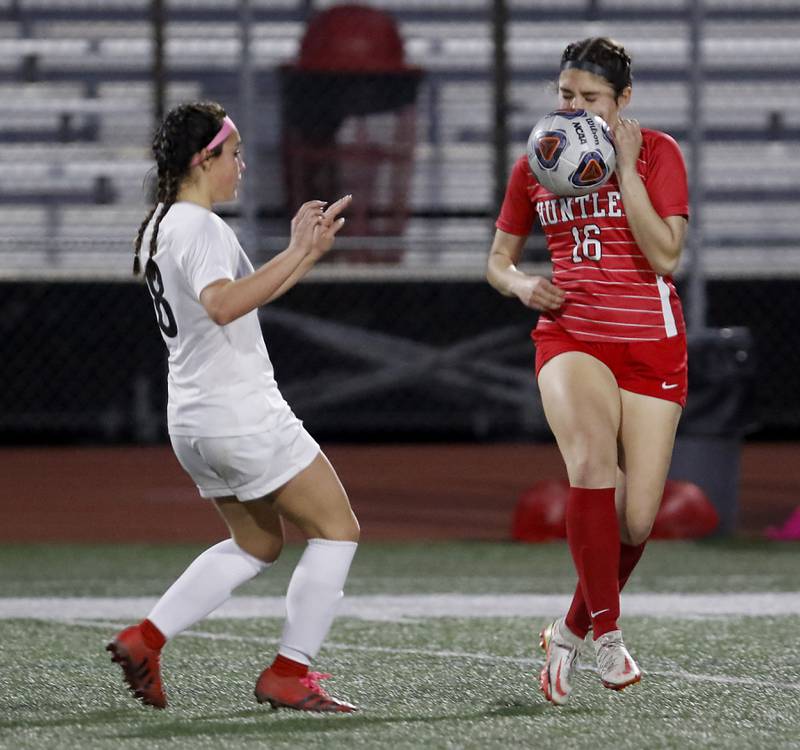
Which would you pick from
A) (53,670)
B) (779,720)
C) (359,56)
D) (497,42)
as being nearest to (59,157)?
(359,56)

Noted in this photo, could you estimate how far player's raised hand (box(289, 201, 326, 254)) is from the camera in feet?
13.2

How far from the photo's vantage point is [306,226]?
4.05 metres

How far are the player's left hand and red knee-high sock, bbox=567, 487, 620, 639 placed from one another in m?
0.86

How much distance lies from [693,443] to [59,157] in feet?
20.8

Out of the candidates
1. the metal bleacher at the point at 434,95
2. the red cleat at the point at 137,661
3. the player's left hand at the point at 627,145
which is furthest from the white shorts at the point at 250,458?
the metal bleacher at the point at 434,95

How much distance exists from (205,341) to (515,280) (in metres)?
1.05

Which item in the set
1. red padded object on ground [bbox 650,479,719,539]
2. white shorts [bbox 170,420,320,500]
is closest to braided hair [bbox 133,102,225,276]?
white shorts [bbox 170,420,320,500]

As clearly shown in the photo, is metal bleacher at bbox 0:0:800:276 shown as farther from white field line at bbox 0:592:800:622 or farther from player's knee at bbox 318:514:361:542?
player's knee at bbox 318:514:361:542

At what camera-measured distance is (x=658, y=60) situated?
1428 centimetres

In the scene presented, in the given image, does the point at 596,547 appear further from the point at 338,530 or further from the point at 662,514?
the point at 662,514

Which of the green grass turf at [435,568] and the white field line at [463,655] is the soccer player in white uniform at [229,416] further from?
the green grass turf at [435,568]

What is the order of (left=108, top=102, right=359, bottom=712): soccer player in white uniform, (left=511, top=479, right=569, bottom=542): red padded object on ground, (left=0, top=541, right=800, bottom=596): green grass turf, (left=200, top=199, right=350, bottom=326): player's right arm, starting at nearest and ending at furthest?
(left=200, top=199, right=350, bottom=326): player's right arm
(left=108, top=102, right=359, bottom=712): soccer player in white uniform
(left=0, top=541, right=800, bottom=596): green grass turf
(left=511, top=479, right=569, bottom=542): red padded object on ground

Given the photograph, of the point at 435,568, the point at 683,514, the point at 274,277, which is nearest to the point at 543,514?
the point at 683,514

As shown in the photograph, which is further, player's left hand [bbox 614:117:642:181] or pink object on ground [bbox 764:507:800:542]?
pink object on ground [bbox 764:507:800:542]
